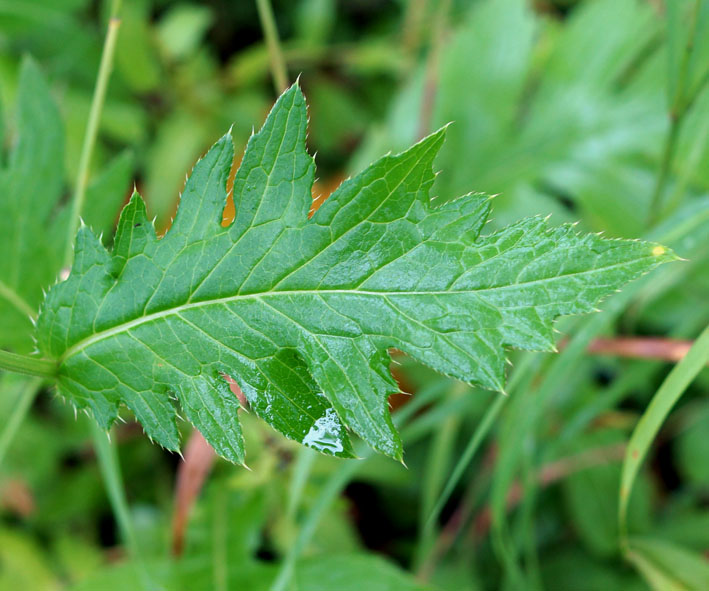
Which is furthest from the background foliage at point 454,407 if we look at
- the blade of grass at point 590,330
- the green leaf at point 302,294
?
the green leaf at point 302,294

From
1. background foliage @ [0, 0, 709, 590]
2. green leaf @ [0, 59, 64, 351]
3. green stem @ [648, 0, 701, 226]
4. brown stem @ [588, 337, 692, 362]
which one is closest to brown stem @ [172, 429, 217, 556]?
background foliage @ [0, 0, 709, 590]

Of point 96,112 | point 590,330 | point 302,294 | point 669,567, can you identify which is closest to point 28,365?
point 302,294

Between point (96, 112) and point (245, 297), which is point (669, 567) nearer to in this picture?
point (245, 297)

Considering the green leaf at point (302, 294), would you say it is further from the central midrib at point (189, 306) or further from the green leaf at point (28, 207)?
the green leaf at point (28, 207)

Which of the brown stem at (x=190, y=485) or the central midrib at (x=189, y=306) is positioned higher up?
the central midrib at (x=189, y=306)

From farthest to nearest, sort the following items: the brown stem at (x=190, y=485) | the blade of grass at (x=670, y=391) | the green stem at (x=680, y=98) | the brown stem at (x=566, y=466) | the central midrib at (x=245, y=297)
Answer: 1. the brown stem at (x=566, y=466)
2. the brown stem at (x=190, y=485)
3. the green stem at (x=680, y=98)
4. the blade of grass at (x=670, y=391)
5. the central midrib at (x=245, y=297)
